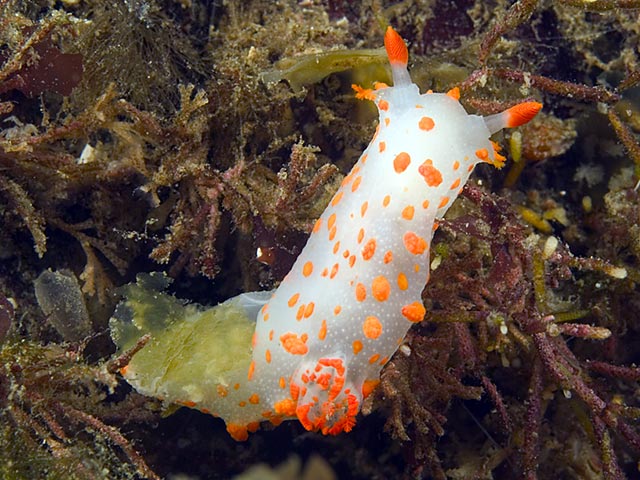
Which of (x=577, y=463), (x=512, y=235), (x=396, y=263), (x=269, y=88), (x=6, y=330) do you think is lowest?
(x=577, y=463)

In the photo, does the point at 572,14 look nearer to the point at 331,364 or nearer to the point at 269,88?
the point at 269,88

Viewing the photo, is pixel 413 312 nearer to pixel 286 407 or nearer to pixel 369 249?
pixel 369 249

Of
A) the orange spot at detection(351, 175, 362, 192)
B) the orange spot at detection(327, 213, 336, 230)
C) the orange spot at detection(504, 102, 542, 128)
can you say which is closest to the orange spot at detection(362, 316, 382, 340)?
the orange spot at detection(327, 213, 336, 230)

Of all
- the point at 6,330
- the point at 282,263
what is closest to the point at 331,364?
the point at 282,263

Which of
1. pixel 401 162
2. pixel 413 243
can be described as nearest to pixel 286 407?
pixel 413 243

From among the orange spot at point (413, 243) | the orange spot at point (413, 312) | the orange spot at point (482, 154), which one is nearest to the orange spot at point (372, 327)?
the orange spot at point (413, 312)

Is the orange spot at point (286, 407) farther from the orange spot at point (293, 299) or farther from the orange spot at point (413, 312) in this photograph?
the orange spot at point (413, 312)
